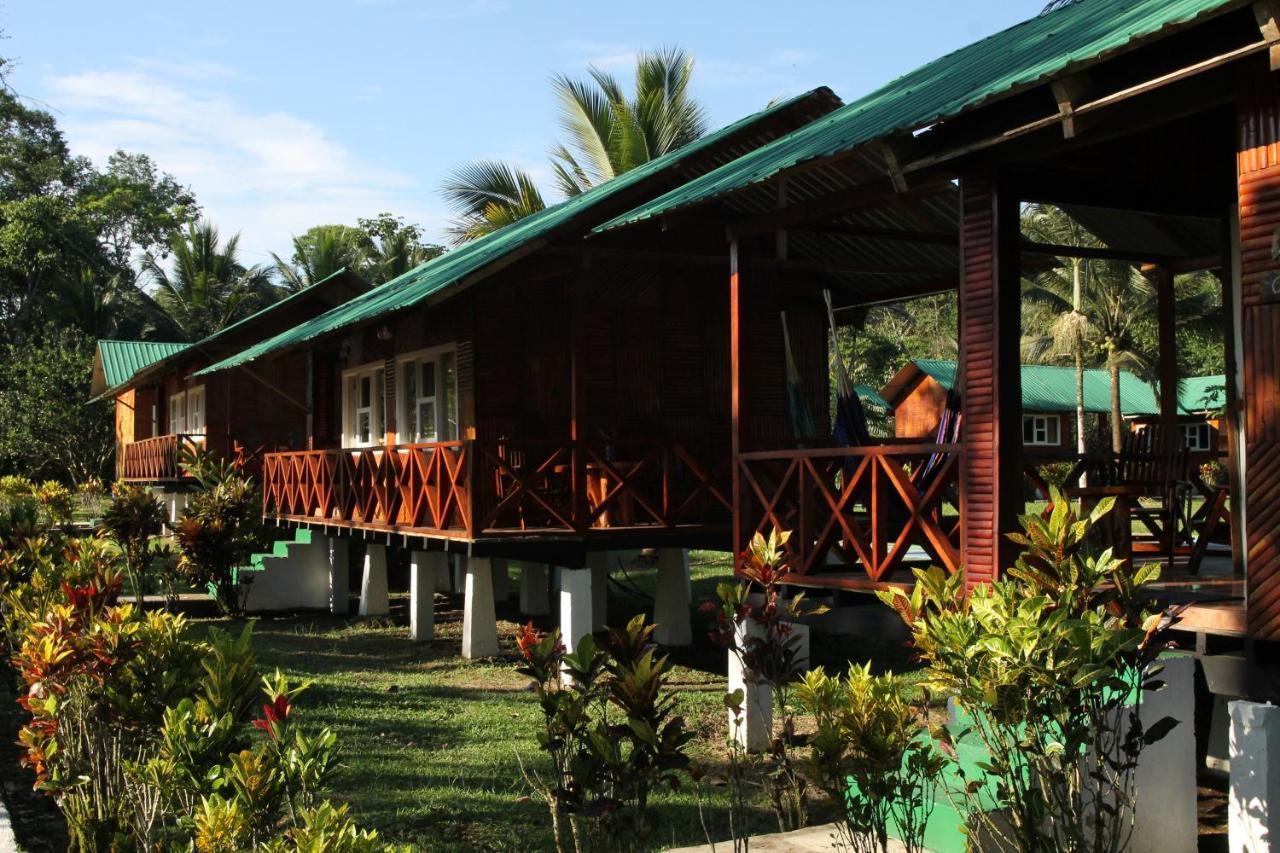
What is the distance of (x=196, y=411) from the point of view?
3145 centimetres

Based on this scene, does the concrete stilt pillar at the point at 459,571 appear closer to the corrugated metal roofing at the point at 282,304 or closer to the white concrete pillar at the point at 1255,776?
the corrugated metal roofing at the point at 282,304

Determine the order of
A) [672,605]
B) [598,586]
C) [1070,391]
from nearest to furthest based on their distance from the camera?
[598,586]
[672,605]
[1070,391]

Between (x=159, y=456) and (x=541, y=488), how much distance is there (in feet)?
65.2

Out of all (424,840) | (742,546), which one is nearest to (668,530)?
(742,546)

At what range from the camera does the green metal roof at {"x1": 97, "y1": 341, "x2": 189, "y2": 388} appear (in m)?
37.3

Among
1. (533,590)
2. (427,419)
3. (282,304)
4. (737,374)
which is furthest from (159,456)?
(737,374)

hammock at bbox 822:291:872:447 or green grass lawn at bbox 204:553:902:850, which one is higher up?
hammock at bbox 822:291:872:447

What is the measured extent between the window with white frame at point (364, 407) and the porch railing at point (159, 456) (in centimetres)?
768

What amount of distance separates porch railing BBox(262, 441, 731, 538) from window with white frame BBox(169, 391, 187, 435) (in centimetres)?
1853

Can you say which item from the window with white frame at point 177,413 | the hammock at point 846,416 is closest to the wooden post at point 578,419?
the hammock at point 846,416

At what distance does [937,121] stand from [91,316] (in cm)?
4721

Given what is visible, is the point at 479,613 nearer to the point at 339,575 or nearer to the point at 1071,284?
the point at 339,575

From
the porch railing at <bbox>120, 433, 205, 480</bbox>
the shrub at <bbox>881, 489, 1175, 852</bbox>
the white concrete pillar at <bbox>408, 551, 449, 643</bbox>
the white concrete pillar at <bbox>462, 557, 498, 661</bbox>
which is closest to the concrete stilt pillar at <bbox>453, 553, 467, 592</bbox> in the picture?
the white concrete pillar at <bbox>408, 551, 449, 643</bbox>

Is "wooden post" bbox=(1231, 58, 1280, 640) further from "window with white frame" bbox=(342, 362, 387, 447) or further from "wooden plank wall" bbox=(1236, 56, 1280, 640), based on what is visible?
"window with white frame" bbox=(342, 362, 387, 447)
